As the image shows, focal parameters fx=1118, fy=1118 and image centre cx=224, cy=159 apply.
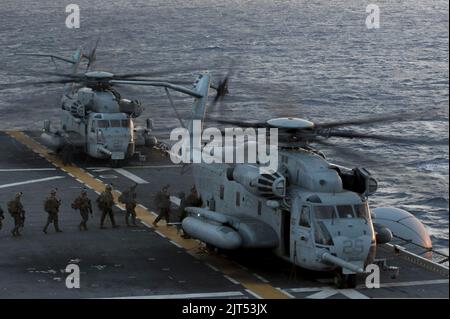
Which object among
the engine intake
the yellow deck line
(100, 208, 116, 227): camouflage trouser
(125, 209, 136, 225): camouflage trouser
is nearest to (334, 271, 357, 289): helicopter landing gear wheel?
the yellow deck line

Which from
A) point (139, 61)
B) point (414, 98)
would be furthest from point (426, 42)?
point (414, 98)

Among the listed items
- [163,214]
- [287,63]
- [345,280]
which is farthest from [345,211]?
[287,63]

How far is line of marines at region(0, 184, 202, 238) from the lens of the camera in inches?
1348

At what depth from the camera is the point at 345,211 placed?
28.8m

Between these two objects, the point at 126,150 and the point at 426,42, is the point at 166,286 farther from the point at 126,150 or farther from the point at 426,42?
the point at 426,42

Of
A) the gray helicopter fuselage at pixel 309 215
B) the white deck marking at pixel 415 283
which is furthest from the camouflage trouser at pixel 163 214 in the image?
the white deck marking at pixel 415 283

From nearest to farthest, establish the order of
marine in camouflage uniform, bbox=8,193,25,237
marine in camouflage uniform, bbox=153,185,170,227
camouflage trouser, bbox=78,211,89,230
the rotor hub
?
the rotor hub → marine in camouflage uniform, bbox=8,193,25,237 → camouflage trouser, bbox=78,211,89,230 → marine in camouflage uniform, bbox=153,185,170,227

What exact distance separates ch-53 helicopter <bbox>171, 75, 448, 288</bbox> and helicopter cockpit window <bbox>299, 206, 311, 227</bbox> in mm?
10

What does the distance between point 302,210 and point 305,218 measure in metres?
0.23

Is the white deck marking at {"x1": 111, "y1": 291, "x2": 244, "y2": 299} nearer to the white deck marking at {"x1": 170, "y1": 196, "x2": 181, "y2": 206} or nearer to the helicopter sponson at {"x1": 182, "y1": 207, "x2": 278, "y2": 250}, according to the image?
the helicopter sponson at {"x1": 182, "y1": 207, "x2": 278, "y2": 250}

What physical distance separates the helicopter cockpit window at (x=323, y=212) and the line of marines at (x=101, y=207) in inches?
252

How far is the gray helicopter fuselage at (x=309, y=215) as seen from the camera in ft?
92.8

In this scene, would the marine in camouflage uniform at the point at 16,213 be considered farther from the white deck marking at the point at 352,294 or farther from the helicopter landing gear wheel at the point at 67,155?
the helicopter landing gear wheel at the point at 67,155

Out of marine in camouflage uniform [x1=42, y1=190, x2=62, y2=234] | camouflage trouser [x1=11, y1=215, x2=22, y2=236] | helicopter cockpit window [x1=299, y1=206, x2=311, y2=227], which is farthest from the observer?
marine in camouflage uniform [x1=42, y1=190, x2=62, y2=234]
